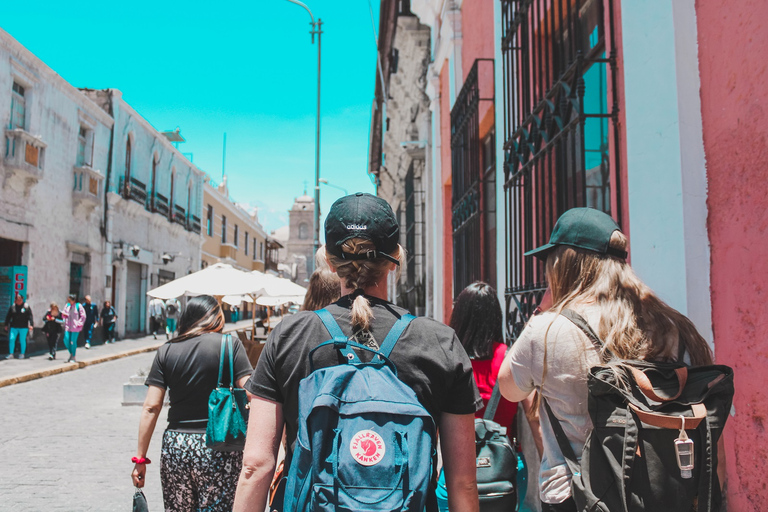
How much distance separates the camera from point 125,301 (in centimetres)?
2362

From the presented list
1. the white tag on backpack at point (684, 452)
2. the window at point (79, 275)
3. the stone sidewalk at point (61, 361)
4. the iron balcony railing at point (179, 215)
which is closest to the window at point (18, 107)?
the window at point (79, 275)

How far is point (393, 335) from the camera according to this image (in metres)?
1.62

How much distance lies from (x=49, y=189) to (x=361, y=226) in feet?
59.6

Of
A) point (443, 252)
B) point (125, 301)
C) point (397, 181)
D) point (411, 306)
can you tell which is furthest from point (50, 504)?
point (125, 301)

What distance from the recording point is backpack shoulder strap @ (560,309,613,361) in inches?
69.5

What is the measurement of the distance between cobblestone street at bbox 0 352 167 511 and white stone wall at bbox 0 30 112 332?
20.2 feet

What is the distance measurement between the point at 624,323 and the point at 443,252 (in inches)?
292

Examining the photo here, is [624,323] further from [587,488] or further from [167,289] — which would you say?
[167,289]

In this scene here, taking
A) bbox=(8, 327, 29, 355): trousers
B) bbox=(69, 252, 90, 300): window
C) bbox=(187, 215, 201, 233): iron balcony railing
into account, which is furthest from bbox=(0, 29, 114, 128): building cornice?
bbox=(187, 215, 201, 233): iron balcony railing

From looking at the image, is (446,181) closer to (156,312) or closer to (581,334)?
(581,334)

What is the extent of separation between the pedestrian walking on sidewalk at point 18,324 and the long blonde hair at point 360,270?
14.8m

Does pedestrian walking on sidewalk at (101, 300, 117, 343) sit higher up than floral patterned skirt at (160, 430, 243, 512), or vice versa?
pedestrian walking on sidewalk at (101, 300, 117, 343)

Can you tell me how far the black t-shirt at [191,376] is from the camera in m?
3.33

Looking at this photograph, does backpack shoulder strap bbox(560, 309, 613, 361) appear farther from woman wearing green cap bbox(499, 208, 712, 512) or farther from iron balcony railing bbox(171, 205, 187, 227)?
iron balcony railing bbox(171, 205, 187, 227)
